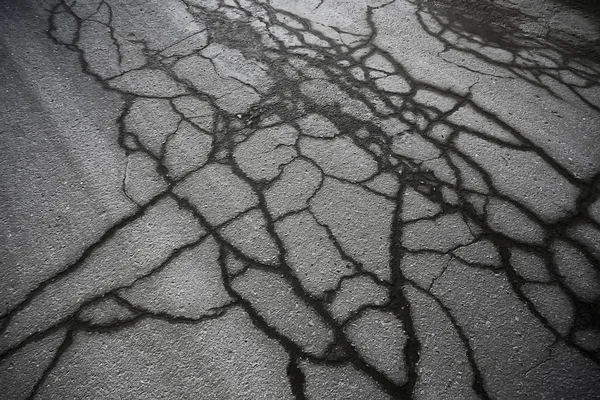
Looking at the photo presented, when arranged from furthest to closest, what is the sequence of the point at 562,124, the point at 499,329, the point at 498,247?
1. the point at 562,124
2. the point at 498,247
3. the point at 499,329

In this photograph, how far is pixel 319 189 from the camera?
218cm

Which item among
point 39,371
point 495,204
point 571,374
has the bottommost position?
point 39,371

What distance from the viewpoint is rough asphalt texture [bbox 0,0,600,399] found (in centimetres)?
158

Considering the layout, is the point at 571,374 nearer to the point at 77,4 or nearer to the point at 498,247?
the point at 498,247

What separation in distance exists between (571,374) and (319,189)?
1.46 meters

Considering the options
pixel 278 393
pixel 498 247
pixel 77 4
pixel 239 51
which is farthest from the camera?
pixel 77 4

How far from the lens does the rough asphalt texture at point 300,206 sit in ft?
5.18

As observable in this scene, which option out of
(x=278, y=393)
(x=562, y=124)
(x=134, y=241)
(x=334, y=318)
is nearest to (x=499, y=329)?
(x=334, y=318)

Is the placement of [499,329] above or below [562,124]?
below

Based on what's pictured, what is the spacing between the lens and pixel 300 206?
6.88 feet

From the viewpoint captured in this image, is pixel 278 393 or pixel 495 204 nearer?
pixel 278 393

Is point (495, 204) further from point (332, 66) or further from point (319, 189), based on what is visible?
point (332, 66)

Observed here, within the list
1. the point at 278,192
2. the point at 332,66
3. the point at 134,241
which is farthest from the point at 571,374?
the point at 332,66

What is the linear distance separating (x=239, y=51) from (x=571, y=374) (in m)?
3.02
